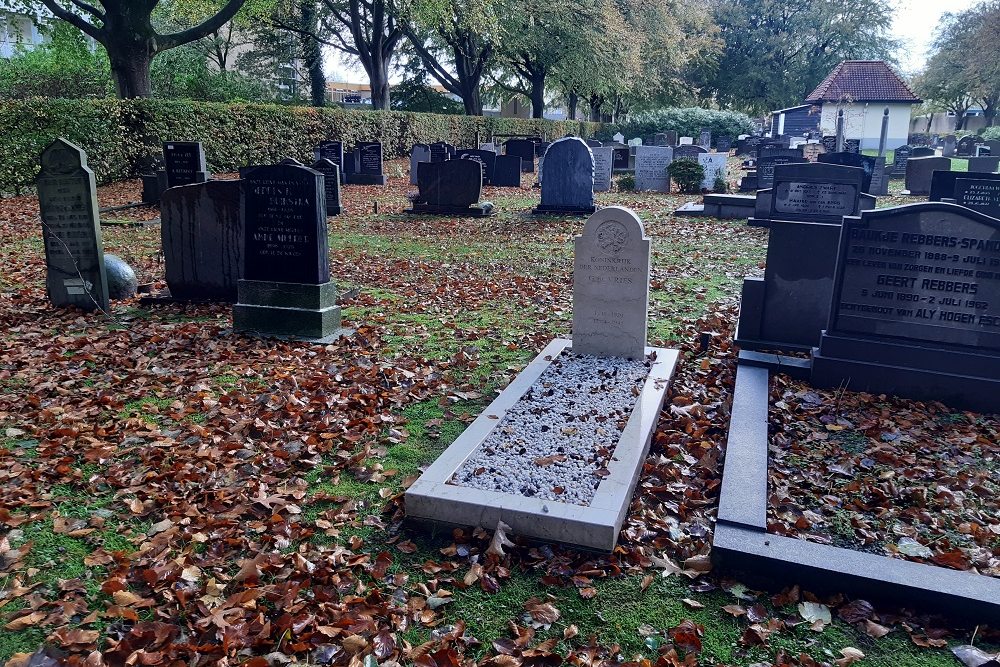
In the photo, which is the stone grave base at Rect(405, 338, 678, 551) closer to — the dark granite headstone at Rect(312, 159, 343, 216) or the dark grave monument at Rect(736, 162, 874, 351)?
the dark grave monument at Rect(736, 162, 874, 351)

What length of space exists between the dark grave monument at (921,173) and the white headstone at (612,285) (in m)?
19.6

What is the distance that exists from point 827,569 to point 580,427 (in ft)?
6.61

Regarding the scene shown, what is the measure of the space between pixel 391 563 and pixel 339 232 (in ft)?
40.6

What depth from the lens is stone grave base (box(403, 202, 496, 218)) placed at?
17.4 metres

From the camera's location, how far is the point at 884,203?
64.4 feet

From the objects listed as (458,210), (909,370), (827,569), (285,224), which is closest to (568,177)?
(458,210)

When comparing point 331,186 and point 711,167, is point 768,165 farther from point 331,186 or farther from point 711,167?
point 331,186

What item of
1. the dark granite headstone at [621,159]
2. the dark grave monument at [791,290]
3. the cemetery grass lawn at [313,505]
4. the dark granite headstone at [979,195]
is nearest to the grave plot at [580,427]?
the cemetery grass lawn at [313,505]

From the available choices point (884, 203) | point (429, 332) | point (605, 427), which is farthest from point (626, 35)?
point (605, 427)

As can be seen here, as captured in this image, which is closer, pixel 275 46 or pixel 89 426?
pixel 89 426

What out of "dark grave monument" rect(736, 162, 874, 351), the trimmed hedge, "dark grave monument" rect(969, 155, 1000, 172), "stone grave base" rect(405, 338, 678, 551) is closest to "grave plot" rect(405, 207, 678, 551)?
"stone grave base" rect(405, 338, 678, 551)

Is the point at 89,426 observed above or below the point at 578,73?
below

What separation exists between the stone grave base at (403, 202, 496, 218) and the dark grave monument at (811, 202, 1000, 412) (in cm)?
1180

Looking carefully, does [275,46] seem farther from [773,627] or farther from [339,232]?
[773,627]
